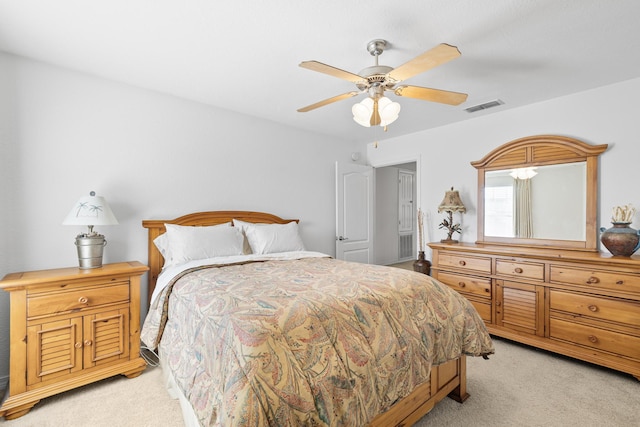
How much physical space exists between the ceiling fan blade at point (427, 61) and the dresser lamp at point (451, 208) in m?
2.15

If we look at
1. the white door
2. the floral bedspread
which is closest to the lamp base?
the floral bedspread

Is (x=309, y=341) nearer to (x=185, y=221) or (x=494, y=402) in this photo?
(x=494, y=402)

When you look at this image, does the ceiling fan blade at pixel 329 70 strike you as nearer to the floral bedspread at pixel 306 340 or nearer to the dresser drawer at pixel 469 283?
the floral bedspread at pixel 306 340

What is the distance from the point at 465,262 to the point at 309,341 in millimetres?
2578

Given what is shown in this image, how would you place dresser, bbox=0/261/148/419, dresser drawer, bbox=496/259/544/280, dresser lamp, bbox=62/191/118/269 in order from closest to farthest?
dresser, bbox=0/261/148/419, dresser lamp, bbox=62/191/118/269, dresser drawer, bbox=496/259/544/280

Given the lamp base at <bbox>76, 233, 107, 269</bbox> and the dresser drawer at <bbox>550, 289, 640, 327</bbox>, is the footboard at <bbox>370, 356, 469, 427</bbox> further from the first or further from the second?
the lamp base at <bbox>76, 233, 107, 269</bbox>

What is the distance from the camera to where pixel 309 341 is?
52.1 inches

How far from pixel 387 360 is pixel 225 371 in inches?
30.9

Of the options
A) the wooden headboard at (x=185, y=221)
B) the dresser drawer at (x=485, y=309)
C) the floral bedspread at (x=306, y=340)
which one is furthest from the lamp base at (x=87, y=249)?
the dresser drawer at (x=485, y=309)

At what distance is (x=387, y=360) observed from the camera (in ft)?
4.91

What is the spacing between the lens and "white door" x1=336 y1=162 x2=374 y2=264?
4.38 metres

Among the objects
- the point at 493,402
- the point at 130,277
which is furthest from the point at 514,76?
the point at 130,277

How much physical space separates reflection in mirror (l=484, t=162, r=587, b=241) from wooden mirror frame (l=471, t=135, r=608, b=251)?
46 millimetres

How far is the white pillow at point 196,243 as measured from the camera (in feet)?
8.86
